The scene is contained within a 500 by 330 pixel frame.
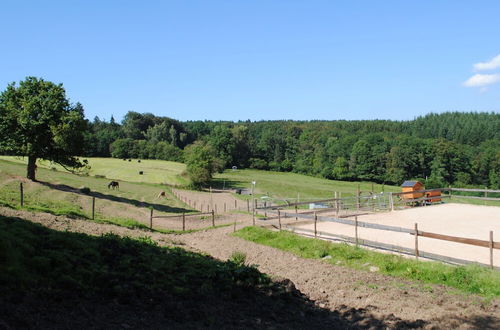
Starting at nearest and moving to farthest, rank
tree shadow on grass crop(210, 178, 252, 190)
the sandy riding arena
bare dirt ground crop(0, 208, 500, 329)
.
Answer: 1. bare dirt ground crop(0, 208, 500, 329)
2. the sandy riding arena
3. tree shadow on grass crop(210, 178, 252, 190)

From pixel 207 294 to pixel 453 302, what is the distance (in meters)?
5.58

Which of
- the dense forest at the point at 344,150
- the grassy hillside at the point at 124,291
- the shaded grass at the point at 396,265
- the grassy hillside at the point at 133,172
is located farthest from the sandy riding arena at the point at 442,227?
the grassy hillside at the point at 133,172

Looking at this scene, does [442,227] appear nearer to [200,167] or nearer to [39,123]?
[39,123]

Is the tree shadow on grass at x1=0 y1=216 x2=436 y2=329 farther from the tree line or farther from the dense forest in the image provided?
the dense forest

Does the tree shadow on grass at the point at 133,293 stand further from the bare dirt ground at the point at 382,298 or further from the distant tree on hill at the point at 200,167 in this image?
the distant tree on hill at the point at 200,167

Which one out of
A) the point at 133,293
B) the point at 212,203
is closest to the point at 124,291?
the point at 133,293

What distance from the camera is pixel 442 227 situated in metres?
19.6

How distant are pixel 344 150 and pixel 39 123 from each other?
84.4 meters

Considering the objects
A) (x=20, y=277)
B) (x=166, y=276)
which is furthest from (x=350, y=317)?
(x=20, y=277)

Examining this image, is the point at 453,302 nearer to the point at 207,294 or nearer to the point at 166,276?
the point at 207,294

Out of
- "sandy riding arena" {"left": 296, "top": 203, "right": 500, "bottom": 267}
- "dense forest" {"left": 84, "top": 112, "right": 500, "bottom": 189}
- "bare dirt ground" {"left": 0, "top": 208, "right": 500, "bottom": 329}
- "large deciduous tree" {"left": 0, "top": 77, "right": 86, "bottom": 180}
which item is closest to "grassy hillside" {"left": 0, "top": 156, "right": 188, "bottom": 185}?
"dense forest" {"left": 84, "top": 112, "right": 500, "bottom": 189}

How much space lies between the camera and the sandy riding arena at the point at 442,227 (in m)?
14.6

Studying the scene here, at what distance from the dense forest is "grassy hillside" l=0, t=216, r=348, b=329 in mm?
59154

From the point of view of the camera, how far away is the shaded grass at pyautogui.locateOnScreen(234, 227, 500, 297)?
10.2m
